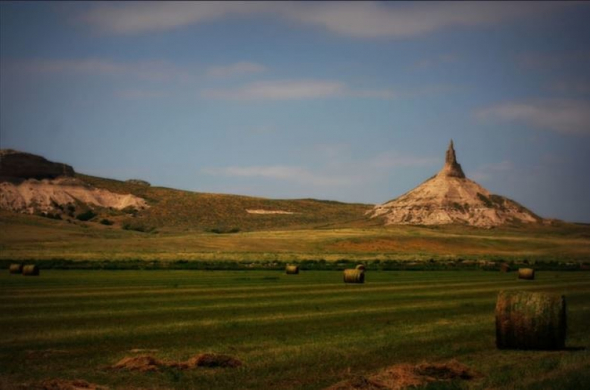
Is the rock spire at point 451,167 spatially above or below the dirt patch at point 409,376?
above

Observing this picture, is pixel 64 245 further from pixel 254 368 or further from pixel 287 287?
pixel 254 368

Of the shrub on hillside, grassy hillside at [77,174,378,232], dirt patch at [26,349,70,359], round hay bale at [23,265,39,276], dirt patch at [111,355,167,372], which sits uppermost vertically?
grassy hillside at [77,174,378,232]

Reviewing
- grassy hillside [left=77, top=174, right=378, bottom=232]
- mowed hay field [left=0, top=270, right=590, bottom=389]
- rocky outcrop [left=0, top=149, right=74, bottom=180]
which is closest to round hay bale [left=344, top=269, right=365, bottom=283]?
mowed hay field [left=0, top=270, right=590, bottom=389]

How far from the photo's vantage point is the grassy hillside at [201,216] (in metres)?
159

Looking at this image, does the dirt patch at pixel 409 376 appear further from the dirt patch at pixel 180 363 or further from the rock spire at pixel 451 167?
the rock spire at pixel 451 167

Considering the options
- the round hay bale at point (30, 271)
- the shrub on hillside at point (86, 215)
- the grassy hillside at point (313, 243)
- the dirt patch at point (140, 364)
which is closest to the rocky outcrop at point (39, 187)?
the shrub on hillside at point (86, 215)

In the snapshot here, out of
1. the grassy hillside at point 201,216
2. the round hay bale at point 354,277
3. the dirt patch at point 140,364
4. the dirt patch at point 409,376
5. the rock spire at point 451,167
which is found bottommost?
the dirt patch at point 140,364

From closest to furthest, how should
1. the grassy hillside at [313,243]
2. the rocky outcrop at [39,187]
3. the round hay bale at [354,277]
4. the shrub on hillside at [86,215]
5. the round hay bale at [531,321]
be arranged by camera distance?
the round hay bale at [531,321] < the round hay bale at [354,277] < the grassy hillside at [313,243] < the rocky outcrop at [39,187] < the shrub on hillside at [86,215]

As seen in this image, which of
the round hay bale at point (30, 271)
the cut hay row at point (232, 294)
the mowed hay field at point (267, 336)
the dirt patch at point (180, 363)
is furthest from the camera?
the round hay bale at point (30, 271)

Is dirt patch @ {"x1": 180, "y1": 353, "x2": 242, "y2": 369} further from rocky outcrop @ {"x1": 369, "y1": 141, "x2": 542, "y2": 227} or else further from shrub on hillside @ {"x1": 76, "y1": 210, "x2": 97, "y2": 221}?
rocky outcrop @ {"x1": 369, "y1": 141, "x2": 542, "y2": 227}

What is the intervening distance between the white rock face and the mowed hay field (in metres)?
111

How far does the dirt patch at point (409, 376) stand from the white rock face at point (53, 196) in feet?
437

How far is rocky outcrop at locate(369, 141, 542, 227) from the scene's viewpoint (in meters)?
151

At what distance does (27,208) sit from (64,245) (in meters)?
47.2
